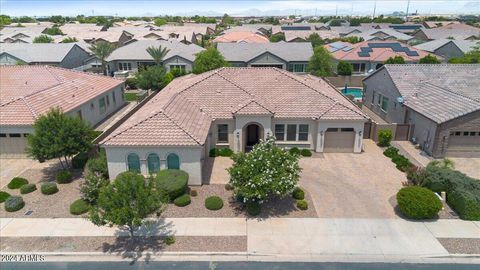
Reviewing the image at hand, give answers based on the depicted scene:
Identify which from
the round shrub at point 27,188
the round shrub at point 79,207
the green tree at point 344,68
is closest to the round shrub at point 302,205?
the round shrub at point 79,207

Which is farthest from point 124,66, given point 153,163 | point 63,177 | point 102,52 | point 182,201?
point 182,201

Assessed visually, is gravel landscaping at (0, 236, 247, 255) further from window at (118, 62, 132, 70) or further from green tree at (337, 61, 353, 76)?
window at (118, 62, 132, 70)

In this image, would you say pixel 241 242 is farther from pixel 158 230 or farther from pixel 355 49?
pixel 355 49

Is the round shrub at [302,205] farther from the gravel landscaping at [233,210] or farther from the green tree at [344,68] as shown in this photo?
the green tree at [344,68]

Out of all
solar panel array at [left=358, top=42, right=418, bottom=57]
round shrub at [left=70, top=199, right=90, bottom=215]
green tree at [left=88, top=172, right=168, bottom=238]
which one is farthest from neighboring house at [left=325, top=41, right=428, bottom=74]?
green tree at [left=88, top=172, right=168, bottom=238]

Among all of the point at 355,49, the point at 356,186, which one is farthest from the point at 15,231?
the point at 355,49

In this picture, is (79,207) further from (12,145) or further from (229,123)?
(229,123)
